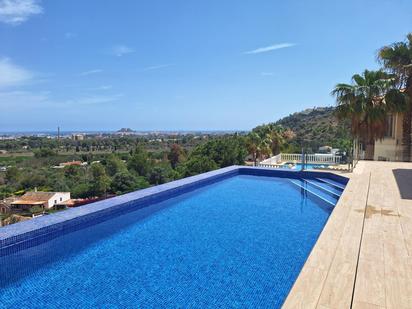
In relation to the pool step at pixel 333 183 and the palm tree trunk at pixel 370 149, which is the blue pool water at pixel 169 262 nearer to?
the pool step at pixel 333 183

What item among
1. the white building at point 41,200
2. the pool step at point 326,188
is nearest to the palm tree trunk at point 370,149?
the pool step at point 326,188

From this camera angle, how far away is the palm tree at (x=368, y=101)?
41.6ft

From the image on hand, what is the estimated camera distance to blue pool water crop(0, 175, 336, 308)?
3.16 meters

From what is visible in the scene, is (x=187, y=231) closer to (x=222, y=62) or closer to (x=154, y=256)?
(x=154, y=256)

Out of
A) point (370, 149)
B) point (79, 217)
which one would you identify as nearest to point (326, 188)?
point (370, 149)

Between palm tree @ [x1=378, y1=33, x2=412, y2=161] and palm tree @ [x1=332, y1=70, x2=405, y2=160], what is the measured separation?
1.22 feet

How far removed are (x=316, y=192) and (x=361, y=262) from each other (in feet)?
20.4

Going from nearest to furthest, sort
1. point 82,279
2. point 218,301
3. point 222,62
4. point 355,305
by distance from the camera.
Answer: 1. point 355,305
2. point 218,301
3. point 82,279
4. point 222,62

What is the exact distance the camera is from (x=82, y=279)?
3574mm

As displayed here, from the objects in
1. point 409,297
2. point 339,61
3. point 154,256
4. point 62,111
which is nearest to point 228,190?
point 154,256

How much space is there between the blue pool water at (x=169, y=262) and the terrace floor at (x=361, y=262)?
634mm

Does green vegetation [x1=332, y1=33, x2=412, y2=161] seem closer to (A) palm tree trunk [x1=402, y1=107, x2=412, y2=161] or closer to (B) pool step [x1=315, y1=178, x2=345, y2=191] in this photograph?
(A) palm tree trunk [x1=402, y1=107, x2=412, y2=161]

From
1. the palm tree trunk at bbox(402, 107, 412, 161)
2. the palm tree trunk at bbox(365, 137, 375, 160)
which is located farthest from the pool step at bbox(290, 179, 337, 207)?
the palm tree trunk at bbox(402, 107, 412, 161)

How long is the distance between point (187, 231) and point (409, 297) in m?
3.56
